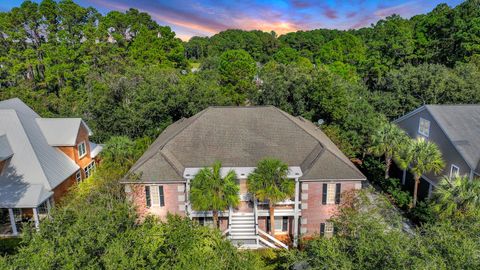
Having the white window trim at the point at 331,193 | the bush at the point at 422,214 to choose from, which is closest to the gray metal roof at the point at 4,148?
the white window trim at the point at 331,193

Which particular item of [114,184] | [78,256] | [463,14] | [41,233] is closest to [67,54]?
[114,184]

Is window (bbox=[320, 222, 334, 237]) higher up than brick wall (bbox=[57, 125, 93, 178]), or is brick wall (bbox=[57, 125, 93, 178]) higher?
brick wall (bbox=[57, 125, 93, 178])

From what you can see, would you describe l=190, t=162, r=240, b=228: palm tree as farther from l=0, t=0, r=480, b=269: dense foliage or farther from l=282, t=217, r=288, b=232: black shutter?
l=282, t=217, r=288, b=232: black shutter

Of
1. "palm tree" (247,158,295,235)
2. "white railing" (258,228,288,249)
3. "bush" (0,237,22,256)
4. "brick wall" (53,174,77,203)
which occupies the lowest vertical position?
"white railing" (258,228,288,249)

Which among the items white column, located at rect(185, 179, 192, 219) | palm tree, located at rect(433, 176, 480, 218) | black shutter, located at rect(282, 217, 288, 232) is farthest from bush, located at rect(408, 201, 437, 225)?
white column, located at rect(185, 179, 192, 219)

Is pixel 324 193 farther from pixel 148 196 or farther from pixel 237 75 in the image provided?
pixel 237 75

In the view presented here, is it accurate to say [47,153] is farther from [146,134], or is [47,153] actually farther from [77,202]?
[146,134]

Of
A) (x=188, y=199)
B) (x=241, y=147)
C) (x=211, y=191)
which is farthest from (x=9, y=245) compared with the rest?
(x=241, y=147)

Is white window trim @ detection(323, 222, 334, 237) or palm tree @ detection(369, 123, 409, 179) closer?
white window trim @ detection(323, 222, 334, 237)
